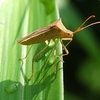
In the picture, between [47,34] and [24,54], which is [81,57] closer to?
[47,34]

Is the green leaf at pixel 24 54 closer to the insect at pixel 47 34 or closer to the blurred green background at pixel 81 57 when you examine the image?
the insect at pixel 47 34

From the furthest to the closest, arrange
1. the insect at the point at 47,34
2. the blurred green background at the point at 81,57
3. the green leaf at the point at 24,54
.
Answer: the blurred green background at the point at 81,57, the insect at the point at 47,34, the green leaf at the point at 24,54

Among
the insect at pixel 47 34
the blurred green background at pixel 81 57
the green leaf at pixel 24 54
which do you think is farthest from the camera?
the blurred green background at pixel 81 57

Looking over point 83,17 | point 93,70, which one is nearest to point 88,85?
point 93,70

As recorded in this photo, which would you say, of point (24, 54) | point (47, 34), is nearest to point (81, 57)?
point (47, 34)

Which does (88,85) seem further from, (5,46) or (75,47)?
(5,46)

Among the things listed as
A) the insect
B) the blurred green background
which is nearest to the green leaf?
the insect

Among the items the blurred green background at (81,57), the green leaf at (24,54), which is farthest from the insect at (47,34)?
A: the blurred green background at (81,57)
